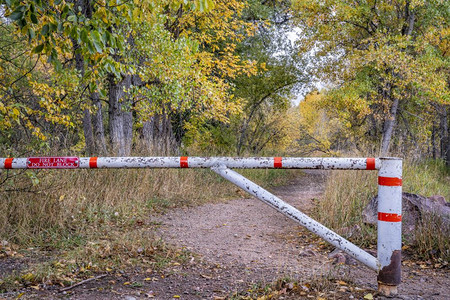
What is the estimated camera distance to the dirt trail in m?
3.51

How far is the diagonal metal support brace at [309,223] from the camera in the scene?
3.32 m

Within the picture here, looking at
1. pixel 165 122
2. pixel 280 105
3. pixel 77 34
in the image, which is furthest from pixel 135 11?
pixel 280 105

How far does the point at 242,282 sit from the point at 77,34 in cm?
274

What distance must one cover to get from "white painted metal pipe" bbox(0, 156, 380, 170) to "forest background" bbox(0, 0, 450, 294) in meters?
0.74

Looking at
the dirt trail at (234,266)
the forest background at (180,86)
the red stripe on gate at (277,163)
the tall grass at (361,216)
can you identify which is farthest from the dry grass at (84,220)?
the tall grass at (361,216)

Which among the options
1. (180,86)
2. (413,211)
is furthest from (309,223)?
(180,86)

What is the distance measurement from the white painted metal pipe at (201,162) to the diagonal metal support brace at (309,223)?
12cm

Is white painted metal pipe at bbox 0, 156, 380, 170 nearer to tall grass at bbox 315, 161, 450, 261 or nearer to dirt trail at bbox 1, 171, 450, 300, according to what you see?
dirt trail at bbox 1, 171, 450, 300

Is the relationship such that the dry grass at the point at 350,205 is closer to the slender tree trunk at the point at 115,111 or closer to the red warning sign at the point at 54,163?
the red warning sign at the point at 54,163

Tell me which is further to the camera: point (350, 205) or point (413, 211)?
point (350, 205)

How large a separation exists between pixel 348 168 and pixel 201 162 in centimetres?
129

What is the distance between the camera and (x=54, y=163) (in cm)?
370

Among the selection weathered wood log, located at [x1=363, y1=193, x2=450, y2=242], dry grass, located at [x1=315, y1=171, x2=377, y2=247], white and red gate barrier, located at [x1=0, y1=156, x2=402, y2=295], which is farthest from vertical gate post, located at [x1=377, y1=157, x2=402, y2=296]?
weathered wood log, located at [x1=363, y1=193, x2=450, y2=242]

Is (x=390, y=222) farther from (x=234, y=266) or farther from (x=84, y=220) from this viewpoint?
(x=84, y=220)
